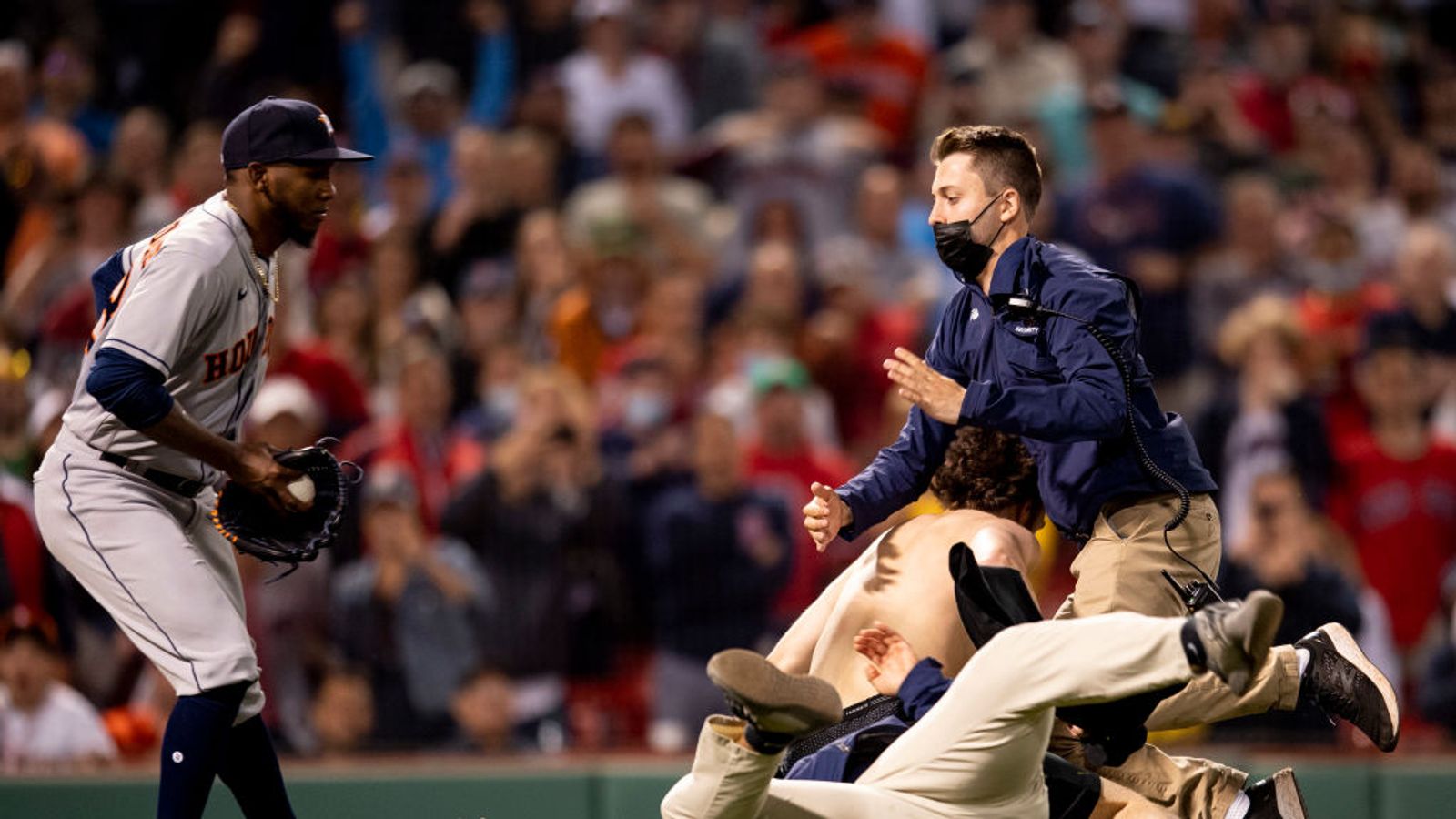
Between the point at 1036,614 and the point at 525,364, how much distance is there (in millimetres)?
4971

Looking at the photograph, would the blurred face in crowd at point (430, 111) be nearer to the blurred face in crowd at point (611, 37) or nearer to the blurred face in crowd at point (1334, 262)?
the blurred face in crowd at point (611, 37)

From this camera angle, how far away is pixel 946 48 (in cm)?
1165

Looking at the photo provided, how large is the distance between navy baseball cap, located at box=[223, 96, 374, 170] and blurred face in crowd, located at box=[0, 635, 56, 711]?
10.7ft

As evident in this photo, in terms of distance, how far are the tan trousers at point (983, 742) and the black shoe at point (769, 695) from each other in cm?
11

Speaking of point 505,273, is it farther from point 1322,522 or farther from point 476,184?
point 1322,522

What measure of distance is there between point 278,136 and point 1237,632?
2.54 meters

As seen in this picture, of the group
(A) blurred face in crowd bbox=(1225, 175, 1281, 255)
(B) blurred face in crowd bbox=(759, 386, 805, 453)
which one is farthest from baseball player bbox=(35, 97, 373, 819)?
(A) blurred face in crowd bbox=(1225, 175, 1281, 255)

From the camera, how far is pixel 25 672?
295 inches

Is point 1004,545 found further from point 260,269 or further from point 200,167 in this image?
point 200,167

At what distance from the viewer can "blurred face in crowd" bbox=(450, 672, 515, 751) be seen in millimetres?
8109

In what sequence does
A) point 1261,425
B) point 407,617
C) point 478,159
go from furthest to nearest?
1. point 478,159
2. point 1261,425
3. point 407,617

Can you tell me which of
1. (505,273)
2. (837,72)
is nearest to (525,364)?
(505,273)

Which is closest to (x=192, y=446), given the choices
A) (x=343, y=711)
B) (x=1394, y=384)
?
(x=343, y=711)

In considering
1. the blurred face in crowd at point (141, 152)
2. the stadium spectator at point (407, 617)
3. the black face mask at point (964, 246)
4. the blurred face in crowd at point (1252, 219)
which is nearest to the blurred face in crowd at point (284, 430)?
the stadium spectator at point (407, 617)
